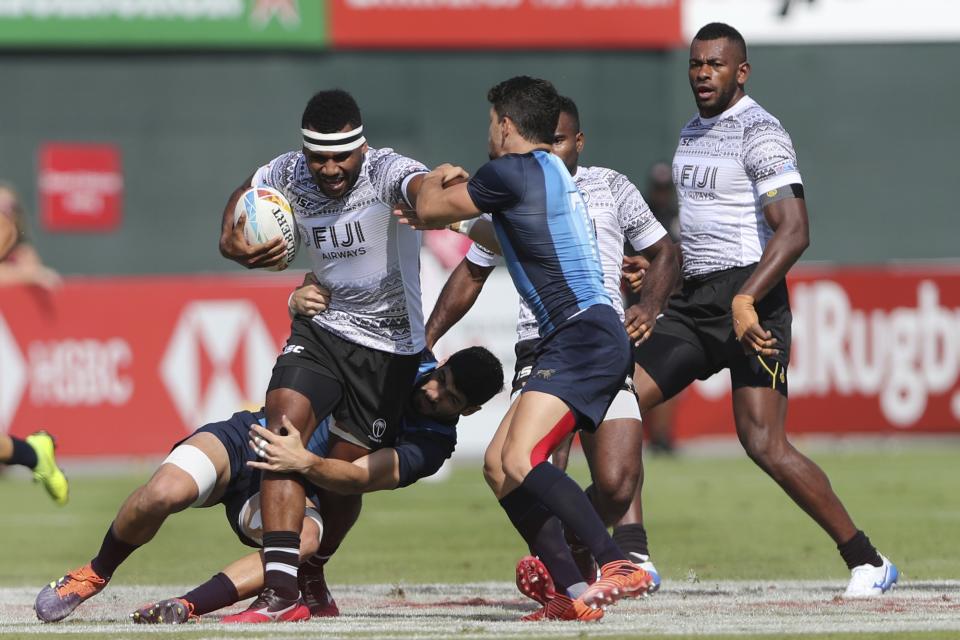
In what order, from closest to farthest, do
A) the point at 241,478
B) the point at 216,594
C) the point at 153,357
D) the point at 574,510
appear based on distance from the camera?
the point at 574,510
the point at 216,594
the point at 241,478
the point at 153,357

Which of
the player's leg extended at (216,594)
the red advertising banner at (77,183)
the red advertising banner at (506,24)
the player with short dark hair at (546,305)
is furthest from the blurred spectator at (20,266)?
the player with short dark hair at (546,305)

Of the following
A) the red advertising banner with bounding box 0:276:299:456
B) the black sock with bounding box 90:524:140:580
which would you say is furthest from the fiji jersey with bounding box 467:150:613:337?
the red advertising banner with bounding box 0:276:299:456

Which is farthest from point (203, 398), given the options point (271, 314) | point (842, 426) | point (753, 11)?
point (753, 11)

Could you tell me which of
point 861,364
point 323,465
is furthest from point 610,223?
point 861,364

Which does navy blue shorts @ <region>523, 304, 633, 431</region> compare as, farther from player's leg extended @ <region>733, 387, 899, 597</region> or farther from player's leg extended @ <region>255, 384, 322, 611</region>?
player's leg extended @ <region>733, 387, 899, 597</region>

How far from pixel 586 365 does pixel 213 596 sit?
6.07 ft

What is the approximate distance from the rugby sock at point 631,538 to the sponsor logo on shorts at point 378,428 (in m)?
1.36

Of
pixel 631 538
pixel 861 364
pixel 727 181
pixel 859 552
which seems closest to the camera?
pixel 859 552

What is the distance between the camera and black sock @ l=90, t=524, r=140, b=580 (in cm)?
795

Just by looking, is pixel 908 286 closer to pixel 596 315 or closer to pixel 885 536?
pixel 885 536

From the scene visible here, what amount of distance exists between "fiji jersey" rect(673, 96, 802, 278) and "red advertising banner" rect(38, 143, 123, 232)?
1599 cm

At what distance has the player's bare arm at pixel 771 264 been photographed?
8422 mm

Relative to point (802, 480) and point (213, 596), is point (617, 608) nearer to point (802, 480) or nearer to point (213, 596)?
point (802, 480)

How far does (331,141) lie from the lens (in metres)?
7.95
